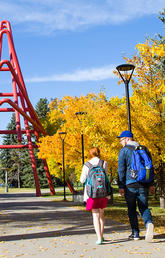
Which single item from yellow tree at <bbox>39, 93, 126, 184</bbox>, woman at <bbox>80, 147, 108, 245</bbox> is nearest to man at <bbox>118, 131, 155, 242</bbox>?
woman at <bbox>80, 147, 108, 245</bbox>

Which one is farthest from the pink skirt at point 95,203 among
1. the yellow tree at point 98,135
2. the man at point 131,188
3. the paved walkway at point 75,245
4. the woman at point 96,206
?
the yellow tree at point 98,135

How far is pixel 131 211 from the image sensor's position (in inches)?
235

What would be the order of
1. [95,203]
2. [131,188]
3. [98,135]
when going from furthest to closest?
[98,135] < [131,188] < [95,203]

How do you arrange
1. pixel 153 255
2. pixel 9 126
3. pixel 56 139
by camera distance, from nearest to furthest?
pixel 153 255 → pixel 56 139 → pixel 9 126

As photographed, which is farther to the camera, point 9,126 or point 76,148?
point 9,126

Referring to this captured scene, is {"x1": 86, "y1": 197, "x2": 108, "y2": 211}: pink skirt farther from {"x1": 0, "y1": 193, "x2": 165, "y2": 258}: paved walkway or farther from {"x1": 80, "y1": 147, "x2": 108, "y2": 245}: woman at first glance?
{"x1": 0, "y1": 193, "x2": 165, "y2": 258}: paved walkway

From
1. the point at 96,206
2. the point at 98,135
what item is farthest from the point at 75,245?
the point at 98,135

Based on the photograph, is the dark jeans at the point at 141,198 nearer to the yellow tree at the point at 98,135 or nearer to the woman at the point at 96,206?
the woman at the point at 96,206

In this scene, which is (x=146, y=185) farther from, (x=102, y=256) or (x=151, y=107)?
(x=151, y=107)

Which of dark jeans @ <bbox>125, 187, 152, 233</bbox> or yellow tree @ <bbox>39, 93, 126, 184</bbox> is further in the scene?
yellow tree @ <bbox>39, 93, 126, 184</bbox>

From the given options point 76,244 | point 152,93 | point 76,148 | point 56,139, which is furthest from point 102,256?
point 56,139

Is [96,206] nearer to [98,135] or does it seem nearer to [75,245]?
[75,245]

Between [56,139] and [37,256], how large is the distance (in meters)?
20.3

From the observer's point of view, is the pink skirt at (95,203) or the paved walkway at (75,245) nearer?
the paved walkway at (75,245)
